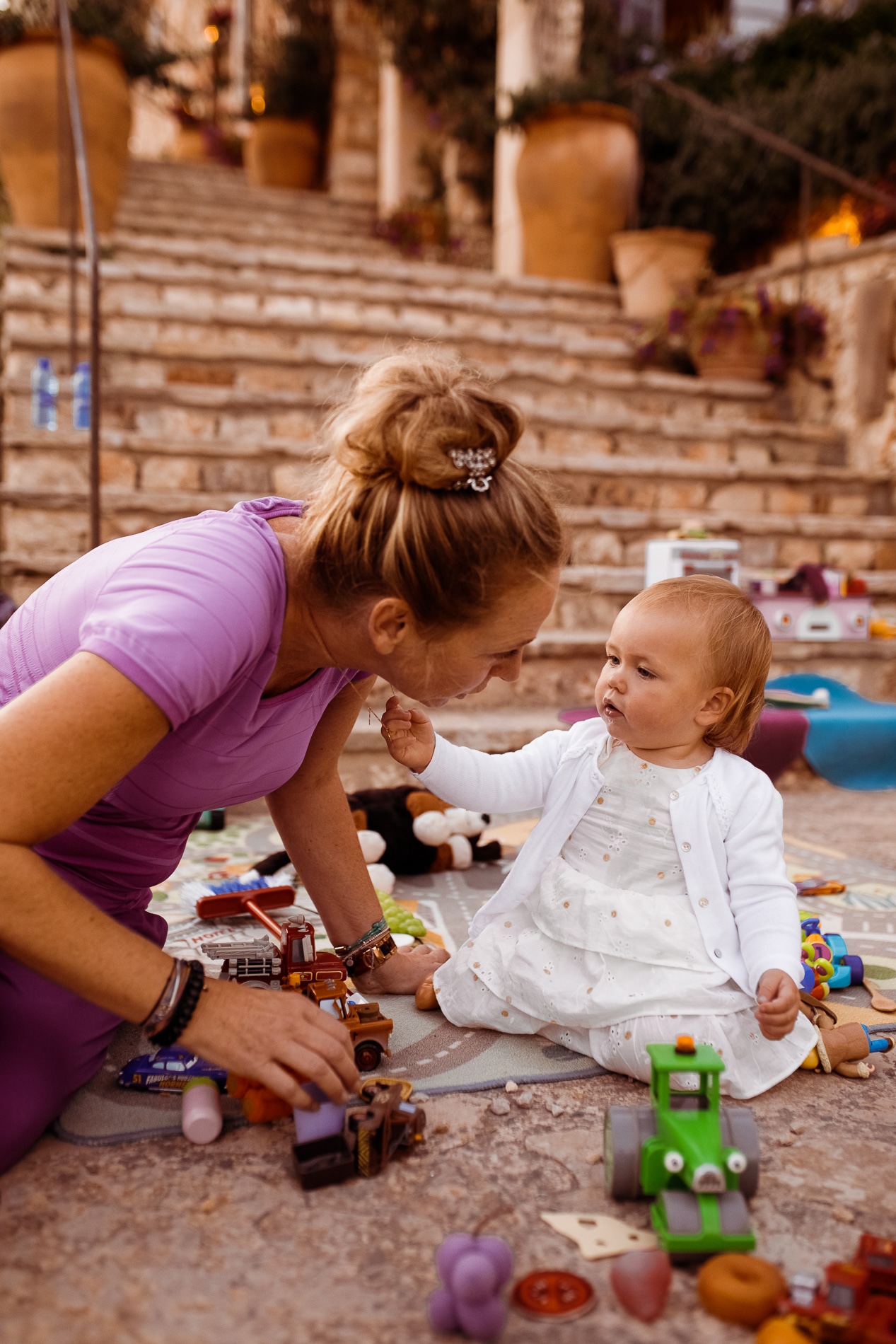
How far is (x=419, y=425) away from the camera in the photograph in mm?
1102

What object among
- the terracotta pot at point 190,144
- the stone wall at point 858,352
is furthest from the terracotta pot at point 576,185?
the terracotta pot at point 190,144

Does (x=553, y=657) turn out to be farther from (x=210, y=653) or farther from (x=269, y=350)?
(x=210, y=653)

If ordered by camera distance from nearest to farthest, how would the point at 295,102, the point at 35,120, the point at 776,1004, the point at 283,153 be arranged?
the point at 776,1004 → the point at 35,120 → the point at 295,102 → the point at 283,153

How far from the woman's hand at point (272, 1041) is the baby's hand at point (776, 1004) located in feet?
1.69

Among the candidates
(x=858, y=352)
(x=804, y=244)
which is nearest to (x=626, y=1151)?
(x=858, y=352)

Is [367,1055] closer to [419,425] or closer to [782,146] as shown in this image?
[419,425]

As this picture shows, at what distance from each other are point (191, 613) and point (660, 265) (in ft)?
16.0

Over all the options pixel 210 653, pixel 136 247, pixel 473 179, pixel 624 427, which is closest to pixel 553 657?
pixel 624 427

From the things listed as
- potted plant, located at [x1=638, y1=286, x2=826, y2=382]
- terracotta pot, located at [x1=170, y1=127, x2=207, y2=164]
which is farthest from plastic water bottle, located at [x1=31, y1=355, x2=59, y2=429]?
terracotta pot, located at [x1=170, y1=127, x2=207, y2=164]

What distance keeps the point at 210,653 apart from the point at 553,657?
2.45 meters

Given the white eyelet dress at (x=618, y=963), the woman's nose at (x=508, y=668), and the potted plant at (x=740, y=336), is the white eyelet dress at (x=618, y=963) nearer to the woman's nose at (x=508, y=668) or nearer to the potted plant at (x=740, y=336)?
the woman's nose at (x=508, y=668)

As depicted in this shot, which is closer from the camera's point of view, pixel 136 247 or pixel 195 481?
pixel 195 481

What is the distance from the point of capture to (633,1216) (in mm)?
1057

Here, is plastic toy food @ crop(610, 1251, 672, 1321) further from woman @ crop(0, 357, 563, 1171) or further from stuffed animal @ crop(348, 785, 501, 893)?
stuffed animal @ crop(348, 785, 501, 893)
